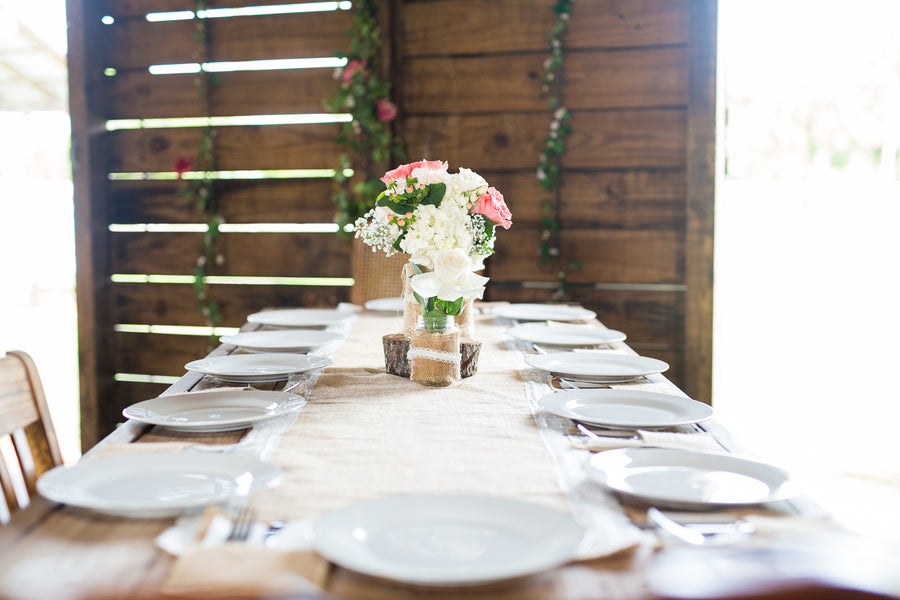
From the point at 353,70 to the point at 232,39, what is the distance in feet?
1.82

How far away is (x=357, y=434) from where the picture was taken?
1.02m

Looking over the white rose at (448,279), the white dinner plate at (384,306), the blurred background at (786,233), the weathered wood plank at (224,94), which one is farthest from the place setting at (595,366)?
the weathered wood plank at (224,94)

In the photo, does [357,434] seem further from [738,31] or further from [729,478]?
[738,31]

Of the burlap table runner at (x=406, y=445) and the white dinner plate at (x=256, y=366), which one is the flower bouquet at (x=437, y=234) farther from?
the white dinner plate at (x=256, y=366)

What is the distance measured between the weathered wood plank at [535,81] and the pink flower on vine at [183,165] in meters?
0.89

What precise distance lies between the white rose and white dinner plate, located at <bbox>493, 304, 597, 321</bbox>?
0.75m

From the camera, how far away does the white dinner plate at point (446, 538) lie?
57 centimetres

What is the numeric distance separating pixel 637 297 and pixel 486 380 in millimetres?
1519

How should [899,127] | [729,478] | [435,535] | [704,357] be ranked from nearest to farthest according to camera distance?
[435,535], [729,478], [704,357], [899,127]

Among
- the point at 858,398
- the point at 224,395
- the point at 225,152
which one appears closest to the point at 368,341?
the point at 224,395

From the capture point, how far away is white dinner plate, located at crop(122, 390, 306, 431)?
3.35 ft

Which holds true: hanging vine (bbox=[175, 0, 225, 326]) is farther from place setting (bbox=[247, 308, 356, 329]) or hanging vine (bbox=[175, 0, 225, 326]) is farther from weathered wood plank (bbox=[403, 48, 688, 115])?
place setting (bbox=[247, 308, 356, 329])

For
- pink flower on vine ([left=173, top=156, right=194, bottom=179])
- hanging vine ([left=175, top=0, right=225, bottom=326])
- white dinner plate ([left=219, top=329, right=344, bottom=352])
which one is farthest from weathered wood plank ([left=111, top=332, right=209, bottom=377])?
white dinner plate ([left=219, top=329, right=344, bottom=352])

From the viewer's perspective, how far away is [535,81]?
8.84ft
